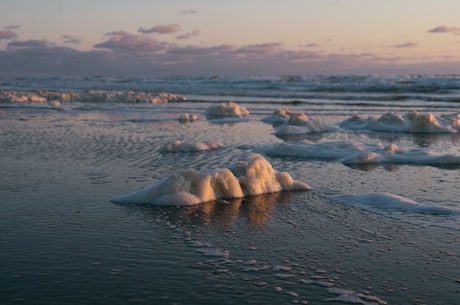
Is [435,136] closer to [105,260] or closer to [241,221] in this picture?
[241,221]

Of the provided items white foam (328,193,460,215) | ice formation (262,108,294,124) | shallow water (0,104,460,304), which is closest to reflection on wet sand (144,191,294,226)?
shallow water (0,104,460,304)

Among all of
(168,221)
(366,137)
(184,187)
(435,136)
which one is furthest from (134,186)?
(435,136)

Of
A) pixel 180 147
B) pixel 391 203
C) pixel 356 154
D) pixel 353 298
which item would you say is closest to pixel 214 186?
pixel 391 203

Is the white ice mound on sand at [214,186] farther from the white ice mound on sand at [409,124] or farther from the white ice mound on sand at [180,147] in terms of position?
the white ice mound on sand at [409,124]

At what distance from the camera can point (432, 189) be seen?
9.03 meters

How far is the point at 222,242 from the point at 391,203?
304 centimetres

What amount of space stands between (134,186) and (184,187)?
1.35m

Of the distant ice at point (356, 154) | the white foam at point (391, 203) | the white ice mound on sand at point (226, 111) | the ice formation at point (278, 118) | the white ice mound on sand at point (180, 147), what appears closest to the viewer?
the white foam at point (391, 203)

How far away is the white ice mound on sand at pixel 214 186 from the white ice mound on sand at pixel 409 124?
11591 mm

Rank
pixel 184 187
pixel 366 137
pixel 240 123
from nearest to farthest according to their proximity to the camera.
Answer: pixel 184 187, pixel 366 137, pixel 240 123

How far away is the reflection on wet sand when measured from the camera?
6.95 metres

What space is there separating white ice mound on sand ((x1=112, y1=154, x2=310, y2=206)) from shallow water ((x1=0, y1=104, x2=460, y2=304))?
0.22 meters

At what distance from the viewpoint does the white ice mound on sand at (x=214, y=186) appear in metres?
7.78

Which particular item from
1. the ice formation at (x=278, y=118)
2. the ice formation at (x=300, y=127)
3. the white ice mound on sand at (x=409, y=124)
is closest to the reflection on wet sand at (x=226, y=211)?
the ice formation at (x=300, y=127)
